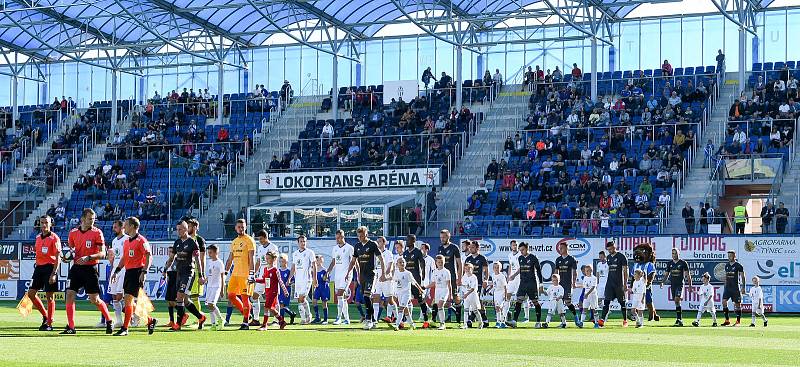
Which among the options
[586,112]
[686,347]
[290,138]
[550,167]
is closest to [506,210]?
[550,167]

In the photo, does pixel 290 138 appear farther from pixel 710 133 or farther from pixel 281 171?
pixel 710 133

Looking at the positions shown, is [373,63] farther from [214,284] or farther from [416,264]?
[214,284]

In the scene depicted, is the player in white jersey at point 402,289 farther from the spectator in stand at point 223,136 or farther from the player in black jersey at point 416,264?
the spectator in stand at point 223,136

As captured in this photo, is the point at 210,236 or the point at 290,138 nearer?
the point at 210,236

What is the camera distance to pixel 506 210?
1655 inches

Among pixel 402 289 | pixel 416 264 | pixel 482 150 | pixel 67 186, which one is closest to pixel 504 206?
pixel 482 150

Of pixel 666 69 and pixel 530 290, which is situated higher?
pixel 666 69

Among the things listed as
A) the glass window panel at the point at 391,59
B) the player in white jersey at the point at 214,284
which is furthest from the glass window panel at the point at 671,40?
the player in white jersey at the point at 214,284

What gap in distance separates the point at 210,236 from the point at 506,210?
11.3m

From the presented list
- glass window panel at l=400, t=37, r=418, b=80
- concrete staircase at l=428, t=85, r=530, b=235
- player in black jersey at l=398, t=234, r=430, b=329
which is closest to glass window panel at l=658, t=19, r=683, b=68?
concrete staircase at l=428, t=85, r=530, b=235

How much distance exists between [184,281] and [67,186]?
1335 inches

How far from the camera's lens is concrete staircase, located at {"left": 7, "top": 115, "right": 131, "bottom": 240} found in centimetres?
4903

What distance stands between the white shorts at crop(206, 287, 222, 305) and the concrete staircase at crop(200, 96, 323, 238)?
22972 mm

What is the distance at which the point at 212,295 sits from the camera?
2253cm
